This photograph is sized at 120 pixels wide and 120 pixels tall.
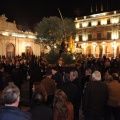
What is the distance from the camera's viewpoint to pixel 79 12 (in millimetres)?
63531

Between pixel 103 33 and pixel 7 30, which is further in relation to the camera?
pixel 103 33

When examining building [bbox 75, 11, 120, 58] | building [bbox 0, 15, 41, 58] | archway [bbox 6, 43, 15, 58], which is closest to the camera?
building [bbox 0, 15, 41, 58]

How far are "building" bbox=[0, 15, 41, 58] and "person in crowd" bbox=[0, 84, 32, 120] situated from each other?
40.1 m

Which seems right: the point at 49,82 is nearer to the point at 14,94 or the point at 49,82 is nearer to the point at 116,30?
the point at 14,94

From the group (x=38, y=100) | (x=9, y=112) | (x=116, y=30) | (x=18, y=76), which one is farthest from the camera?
(x=116, y=30)

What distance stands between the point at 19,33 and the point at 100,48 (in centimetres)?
2084

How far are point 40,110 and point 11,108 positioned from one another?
3.40 ft

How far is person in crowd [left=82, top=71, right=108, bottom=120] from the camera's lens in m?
5.56

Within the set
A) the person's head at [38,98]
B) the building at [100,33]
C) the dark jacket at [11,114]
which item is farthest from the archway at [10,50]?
the dark jacket at [11,114]

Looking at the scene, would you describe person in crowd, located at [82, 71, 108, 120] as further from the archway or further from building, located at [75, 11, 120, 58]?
building, located at [75, 11, 120, 58]

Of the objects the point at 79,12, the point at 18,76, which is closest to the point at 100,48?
the point at 79,12

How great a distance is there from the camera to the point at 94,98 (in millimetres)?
5613

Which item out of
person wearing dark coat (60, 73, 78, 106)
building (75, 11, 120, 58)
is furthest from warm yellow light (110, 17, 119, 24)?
person wearing dark coat (60, 73, 78, 106)

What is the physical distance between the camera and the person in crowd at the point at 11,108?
292 centimetres
